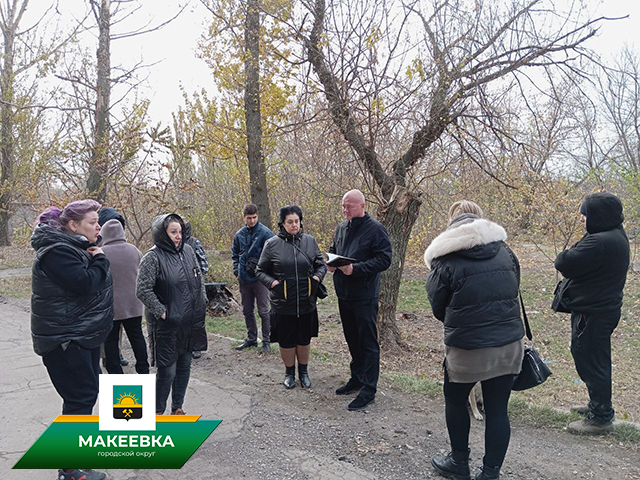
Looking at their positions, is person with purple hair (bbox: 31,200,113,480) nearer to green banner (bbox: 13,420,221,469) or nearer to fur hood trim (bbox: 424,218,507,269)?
green banner (bbox: 13,420,221,469)

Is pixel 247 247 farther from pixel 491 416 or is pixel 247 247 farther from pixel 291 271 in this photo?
pixel 491 416

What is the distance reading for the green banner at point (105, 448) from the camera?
344 cm

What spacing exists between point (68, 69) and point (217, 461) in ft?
40.3

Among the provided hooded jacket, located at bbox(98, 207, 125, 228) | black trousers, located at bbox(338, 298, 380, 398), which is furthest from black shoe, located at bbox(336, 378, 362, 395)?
hooded jacket, located at bbox(98, 207, 125, 228)

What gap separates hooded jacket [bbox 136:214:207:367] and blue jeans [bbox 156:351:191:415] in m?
0.10

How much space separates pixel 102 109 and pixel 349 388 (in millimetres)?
10136

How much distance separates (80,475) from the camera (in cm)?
328

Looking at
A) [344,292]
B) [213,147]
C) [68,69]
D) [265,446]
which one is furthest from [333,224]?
[265,446]

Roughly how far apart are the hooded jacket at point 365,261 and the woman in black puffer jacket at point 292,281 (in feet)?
1.07

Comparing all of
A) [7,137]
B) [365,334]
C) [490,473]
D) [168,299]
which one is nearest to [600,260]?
[490,473]

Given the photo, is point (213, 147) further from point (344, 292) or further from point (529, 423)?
point (529, 423)

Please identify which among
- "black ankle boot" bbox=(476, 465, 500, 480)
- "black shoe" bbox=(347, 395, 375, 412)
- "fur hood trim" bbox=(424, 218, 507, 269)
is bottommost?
"black shoe" bbox=(347, 395, 375, 412)

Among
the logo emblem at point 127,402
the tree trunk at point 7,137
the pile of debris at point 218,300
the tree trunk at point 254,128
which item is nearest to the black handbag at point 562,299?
the logo emblem at point 127,402

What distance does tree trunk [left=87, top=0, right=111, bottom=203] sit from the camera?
428 inches
